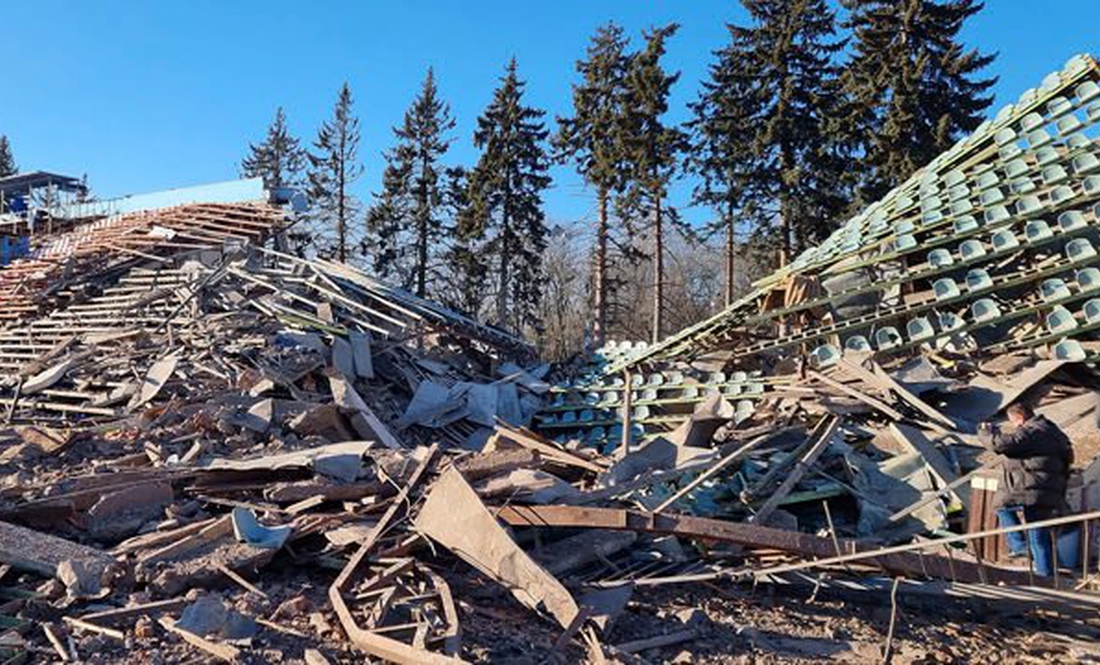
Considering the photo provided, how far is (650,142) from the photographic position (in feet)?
86.8

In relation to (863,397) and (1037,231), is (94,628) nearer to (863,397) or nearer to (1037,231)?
(863,397)

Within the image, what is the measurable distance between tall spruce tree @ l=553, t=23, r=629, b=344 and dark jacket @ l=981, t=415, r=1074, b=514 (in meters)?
19.9

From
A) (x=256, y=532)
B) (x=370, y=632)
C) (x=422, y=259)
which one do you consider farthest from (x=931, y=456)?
(x=422, y=259)

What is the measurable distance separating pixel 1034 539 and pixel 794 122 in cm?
2122

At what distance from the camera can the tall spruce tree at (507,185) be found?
30094 millimetres

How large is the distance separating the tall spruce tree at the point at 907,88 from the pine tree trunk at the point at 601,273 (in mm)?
7962

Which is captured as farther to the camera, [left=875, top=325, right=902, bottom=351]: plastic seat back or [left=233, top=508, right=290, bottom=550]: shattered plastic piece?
[left=875, top=325, right=902, bottom=351]: plastic seat back

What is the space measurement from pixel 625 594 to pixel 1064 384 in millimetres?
7328

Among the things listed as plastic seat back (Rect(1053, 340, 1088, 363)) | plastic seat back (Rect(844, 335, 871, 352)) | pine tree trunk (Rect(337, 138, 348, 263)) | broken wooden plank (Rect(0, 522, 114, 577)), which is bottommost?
broken wooden plank (Rect(0, 522, 114, 577))

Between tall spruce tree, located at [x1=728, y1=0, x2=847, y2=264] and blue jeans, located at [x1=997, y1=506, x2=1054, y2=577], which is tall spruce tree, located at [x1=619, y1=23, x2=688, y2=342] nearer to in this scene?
tall spruce tree, located at [x1=728, y1=0, x2=847, y2=264]

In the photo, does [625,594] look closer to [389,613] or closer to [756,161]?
[389,613]

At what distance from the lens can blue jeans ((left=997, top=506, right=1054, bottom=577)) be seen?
6078 millimetres

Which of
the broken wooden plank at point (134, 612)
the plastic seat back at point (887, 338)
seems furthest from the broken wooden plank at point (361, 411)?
the plastic seat back at point (887, 338)

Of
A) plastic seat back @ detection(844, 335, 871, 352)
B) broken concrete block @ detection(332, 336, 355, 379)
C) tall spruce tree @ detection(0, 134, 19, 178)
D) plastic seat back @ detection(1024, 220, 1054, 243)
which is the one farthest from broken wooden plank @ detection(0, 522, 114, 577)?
tall spruce tree @ detection(0, 134, 19, 178)
